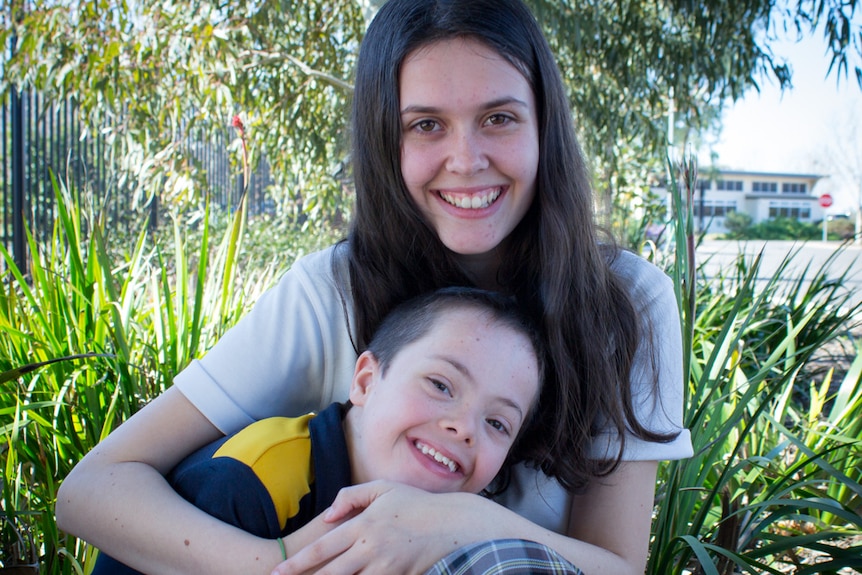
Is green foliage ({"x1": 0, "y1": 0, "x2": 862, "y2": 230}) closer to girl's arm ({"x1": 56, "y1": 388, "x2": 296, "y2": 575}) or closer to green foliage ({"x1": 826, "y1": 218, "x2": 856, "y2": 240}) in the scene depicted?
girl's arm ({"x1": 56, "y1": 388, "x2": 296, "y2": 575})

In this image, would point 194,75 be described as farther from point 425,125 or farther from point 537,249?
point 537,249

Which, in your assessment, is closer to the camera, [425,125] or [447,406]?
[447,406]

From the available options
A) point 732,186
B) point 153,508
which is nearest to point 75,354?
point 153,508

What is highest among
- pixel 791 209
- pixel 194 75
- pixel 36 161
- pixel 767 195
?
pixel 194 75

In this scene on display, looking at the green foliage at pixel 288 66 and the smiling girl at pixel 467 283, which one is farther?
the green foliage at pixel 288 66

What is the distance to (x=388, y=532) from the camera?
119 centimetres

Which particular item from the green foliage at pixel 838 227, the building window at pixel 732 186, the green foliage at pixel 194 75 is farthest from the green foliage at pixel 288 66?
the building window at pixel 732 186

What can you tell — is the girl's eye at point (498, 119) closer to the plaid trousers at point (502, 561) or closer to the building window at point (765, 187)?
the plaid trousers at point (502, 561)

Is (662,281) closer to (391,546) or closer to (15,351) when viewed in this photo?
(391,546)

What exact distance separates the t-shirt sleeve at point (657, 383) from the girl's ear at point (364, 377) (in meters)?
0.47

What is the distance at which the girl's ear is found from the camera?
1521mm

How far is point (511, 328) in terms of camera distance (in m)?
1.51

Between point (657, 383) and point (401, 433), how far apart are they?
1.79 feet

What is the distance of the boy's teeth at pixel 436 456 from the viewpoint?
Result: 1391 mm
